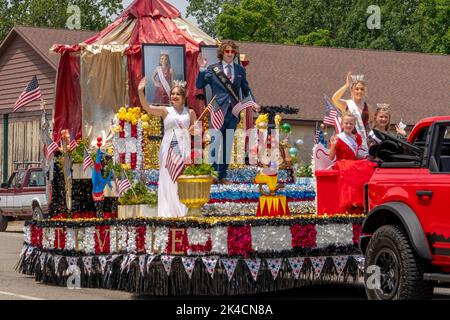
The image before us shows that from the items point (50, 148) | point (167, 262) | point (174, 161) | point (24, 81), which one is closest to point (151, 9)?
point (50, 148)

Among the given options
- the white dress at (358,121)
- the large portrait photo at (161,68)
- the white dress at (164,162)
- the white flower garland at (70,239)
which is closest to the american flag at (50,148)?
the large portrait photo at (161,68)

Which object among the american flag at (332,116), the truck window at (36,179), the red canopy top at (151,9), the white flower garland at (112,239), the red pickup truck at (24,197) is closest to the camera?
the white flower garland at (112,239)

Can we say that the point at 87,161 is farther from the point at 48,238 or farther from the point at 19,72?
the point at 19,72

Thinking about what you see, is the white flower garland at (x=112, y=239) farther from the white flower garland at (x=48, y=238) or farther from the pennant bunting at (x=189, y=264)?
the white flower garland at (x=48, y=238)

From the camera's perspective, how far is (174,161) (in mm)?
15086

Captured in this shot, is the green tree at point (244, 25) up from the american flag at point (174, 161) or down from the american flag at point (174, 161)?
up

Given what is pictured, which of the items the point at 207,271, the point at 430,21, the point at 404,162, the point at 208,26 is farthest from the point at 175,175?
the point at 208,26

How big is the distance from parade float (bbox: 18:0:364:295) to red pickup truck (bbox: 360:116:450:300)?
187cm

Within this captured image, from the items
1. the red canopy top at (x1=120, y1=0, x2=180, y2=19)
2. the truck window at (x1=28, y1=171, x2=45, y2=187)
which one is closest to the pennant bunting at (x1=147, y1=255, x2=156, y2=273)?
the red canopy top at (x1=120, y1=0, x2=180, y2=19)

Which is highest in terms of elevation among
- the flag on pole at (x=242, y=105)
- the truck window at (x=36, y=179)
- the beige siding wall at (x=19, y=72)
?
the beige siding wall at (x=19, y=72)

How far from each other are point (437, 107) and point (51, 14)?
30473mm

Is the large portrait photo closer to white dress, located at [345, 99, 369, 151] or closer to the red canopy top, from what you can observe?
the red canopy top

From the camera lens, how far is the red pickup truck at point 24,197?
1220 inches

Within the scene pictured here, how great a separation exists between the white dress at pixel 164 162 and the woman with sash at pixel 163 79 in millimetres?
3843
